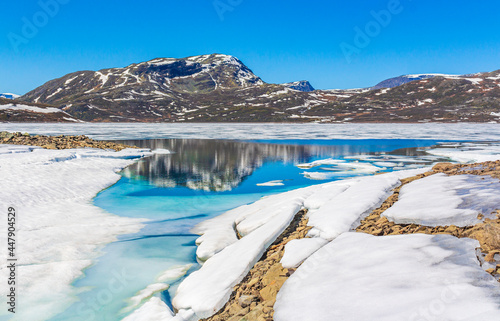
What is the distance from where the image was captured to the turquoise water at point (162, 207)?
7.14 metres

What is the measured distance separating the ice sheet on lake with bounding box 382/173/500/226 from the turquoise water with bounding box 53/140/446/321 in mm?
5330

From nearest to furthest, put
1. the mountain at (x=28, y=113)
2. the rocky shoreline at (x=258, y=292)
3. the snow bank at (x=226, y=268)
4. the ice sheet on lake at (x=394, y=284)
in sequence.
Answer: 1. the ice sheet on lake at (x=394, y=284)
2. the rocky shoreline at (x=258, y=292)
3. the snow bank at (x=226, y=268)
4. the mountain at (x=28, y=113)

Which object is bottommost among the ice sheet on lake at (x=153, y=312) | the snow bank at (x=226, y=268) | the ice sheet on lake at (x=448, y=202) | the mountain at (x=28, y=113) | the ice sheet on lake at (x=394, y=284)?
the ice sheet on lake at (x=153, y=312)

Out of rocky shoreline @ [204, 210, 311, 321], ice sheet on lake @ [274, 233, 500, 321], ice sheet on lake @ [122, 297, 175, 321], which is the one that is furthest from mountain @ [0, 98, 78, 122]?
ice sheet on lake @ [274, 233, 500, 321]

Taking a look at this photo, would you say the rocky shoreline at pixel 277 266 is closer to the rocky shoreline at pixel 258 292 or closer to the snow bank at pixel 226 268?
the rocky shoreline at pixel 258 292

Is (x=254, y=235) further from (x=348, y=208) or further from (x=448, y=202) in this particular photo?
(x=448, y=202)

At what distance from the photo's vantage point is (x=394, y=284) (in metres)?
4.22

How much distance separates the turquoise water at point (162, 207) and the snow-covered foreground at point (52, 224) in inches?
17.9

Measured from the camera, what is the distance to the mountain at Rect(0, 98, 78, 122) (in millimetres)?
144750

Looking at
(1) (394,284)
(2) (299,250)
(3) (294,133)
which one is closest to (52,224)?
(2) (299,250)

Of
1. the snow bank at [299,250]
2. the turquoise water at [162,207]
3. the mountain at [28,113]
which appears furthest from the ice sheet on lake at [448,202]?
the mountain at [28,113]

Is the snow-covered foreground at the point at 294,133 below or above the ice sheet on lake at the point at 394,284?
above

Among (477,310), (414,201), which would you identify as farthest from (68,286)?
(414,201)

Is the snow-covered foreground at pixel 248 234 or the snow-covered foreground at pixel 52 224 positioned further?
the snow-covered foreground at pixel 52 224
